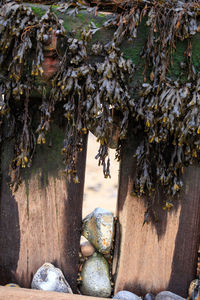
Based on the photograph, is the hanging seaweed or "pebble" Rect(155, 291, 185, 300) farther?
"pebble" Rect(155, 291, 185, 300)

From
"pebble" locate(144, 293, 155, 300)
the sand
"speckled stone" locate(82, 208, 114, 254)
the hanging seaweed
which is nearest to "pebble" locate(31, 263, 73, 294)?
"speckled stone" locate(82, 208, 114, 254)

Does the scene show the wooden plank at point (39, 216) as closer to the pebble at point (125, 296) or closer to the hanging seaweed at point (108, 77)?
the hanging seaweed at point (108, 77)

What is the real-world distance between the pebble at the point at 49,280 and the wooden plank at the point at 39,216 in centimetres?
7

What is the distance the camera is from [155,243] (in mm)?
2324

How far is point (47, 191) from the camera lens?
A: 2307 millimetres

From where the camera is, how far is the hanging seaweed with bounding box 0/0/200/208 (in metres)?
1.90

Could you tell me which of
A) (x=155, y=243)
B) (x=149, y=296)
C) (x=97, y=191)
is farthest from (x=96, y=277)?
(x=97, y=191)

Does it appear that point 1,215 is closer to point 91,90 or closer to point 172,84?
point 91,90

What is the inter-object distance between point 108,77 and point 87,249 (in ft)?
4.45

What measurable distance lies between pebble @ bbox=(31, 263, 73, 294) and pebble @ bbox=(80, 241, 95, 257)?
0.85 ft

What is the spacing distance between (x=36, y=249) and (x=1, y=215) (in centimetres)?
36

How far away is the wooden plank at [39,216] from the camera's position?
7.52 feet

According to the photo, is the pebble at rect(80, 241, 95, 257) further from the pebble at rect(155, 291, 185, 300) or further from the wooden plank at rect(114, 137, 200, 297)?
the pebble at rect(155, 291, 185, 300)

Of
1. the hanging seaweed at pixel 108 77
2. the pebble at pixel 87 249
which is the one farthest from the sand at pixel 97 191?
the hanging seaweed at pixel 108 77
